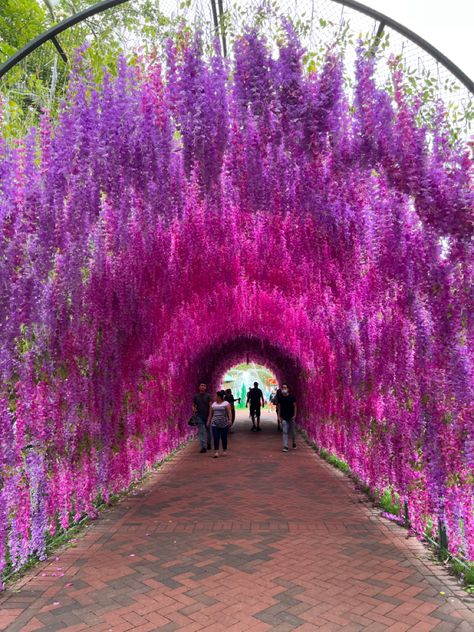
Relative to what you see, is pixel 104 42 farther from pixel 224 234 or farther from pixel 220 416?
pixel 220 416

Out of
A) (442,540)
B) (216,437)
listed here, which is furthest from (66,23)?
(216,437)

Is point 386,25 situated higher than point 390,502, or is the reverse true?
point 386,25

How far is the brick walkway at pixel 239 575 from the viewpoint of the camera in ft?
10.7

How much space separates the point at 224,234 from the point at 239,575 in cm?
327

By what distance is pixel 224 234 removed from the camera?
5.34 m

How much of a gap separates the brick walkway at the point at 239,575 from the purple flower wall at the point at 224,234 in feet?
1.45

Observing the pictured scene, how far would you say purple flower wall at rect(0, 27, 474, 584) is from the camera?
11.1ft

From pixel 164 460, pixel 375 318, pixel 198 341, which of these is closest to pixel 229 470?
pixel 164 460

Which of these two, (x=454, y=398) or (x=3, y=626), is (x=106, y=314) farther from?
(x=454, y=398)

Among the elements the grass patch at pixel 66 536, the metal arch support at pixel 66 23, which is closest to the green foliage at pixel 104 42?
the metal arch support at pixel 66 23

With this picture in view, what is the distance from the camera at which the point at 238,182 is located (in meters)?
3.96

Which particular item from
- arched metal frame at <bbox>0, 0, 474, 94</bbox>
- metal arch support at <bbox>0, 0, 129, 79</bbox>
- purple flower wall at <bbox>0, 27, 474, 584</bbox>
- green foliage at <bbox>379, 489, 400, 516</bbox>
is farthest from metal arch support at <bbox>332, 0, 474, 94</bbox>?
green foliage at <bbox>379, 489, 400, 516</bbox>

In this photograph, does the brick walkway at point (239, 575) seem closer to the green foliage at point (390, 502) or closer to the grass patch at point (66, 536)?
the grass patch at point (66, 536)

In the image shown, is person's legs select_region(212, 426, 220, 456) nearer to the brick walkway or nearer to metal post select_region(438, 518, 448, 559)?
the brick walkway
